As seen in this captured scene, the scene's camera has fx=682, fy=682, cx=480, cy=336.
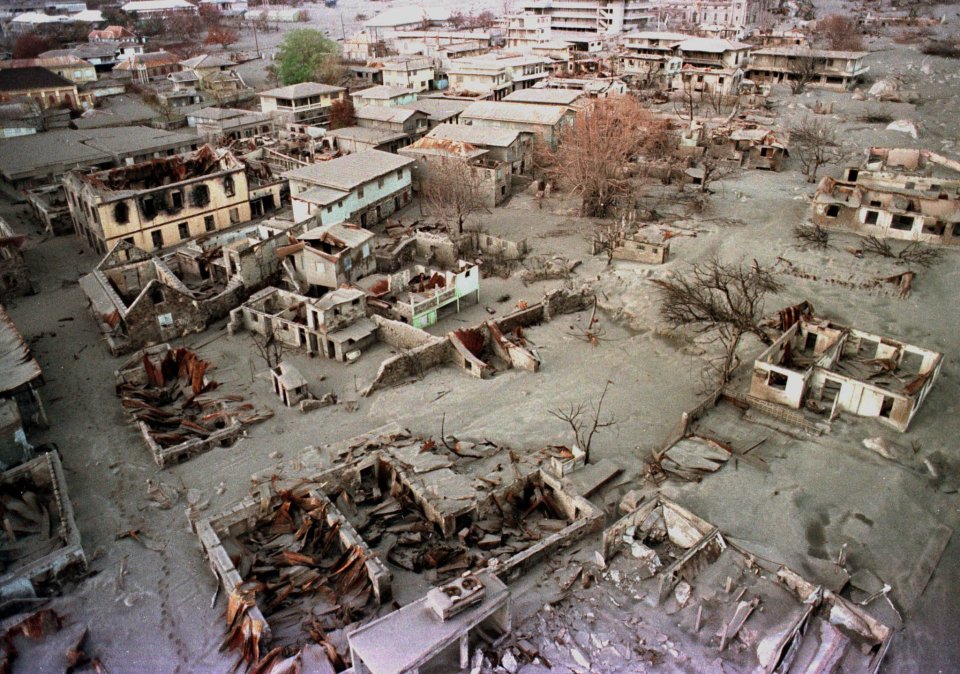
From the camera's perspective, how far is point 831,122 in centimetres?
6575

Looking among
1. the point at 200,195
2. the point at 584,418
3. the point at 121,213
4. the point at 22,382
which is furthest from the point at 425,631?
the point at 200,195

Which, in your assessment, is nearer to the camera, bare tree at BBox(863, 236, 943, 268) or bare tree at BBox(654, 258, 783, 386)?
bare tree at BBox(654, 258, 783, 386)

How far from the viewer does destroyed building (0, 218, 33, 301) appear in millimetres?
35406

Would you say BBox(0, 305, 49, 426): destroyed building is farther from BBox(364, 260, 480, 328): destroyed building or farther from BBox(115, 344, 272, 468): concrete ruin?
BBox(364, 260, 480, 328): destroyed building

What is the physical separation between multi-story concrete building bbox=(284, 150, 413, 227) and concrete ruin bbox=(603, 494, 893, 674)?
29.0 m

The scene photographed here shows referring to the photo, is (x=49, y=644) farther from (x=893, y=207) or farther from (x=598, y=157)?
(x=893, y=207)

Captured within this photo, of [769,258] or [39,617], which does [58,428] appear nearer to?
[39,617]

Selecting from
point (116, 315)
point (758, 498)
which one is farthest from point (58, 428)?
point (758, 498)

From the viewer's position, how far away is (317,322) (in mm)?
30547

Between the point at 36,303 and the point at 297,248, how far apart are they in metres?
13.8

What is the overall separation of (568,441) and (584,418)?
5.30 feet

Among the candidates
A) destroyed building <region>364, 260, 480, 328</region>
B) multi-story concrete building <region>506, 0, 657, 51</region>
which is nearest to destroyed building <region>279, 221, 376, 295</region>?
destroyed building <region>364, 260, 480, 328</region>

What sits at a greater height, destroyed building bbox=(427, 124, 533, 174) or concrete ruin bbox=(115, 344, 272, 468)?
destroyed building bbox=(427, 124, 533, 174)

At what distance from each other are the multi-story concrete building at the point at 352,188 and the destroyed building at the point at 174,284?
2866 millimetres
